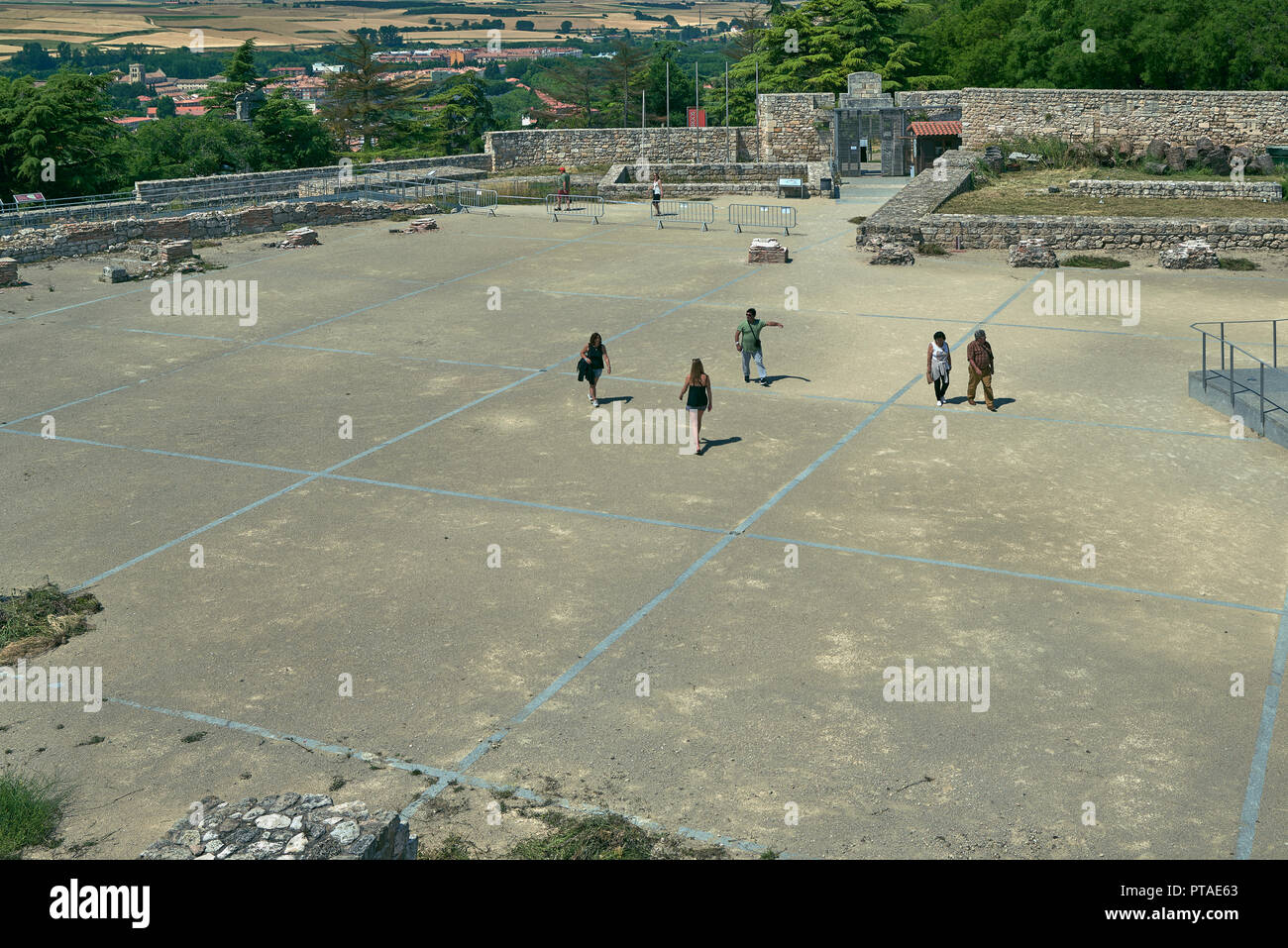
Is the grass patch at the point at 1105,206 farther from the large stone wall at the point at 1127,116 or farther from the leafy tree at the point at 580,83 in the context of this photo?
the leafy tree at the point at 580,83

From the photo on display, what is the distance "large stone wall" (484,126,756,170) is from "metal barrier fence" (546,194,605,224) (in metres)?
6.91

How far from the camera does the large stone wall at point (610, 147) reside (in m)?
48.8

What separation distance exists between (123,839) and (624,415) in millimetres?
10660

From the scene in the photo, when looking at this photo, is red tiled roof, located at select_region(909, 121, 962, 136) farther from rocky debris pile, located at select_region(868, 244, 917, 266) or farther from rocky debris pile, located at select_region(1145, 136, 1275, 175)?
rocky debris pile, located at select_region(868, 244, 917, 266)

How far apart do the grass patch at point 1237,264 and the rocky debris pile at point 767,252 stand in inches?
386

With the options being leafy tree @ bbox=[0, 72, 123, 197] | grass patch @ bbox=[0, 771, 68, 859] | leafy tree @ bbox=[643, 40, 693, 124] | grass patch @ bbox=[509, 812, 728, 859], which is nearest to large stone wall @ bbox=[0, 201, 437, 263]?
leafy tree @ bbox=[0, 72, 123, 197]

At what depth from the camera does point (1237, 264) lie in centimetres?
2733

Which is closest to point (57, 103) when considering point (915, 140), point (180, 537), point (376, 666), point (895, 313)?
point (915, 140)

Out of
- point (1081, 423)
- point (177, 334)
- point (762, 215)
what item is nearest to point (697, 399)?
point (1081, 423)

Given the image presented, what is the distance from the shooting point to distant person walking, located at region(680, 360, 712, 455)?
15.9 meters

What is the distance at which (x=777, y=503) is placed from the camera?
14.4m

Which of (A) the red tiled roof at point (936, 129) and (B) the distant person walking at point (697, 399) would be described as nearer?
(B) the distant person walking at point (697, 399)

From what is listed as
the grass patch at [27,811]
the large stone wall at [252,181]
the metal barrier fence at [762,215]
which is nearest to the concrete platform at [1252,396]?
the grass patch at [27,811]

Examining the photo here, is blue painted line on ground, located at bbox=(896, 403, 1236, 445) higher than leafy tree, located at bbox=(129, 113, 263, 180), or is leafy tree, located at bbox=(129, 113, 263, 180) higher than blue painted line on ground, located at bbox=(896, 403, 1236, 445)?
leafy tree, located at bbox=(129, 113, 263, 180)
